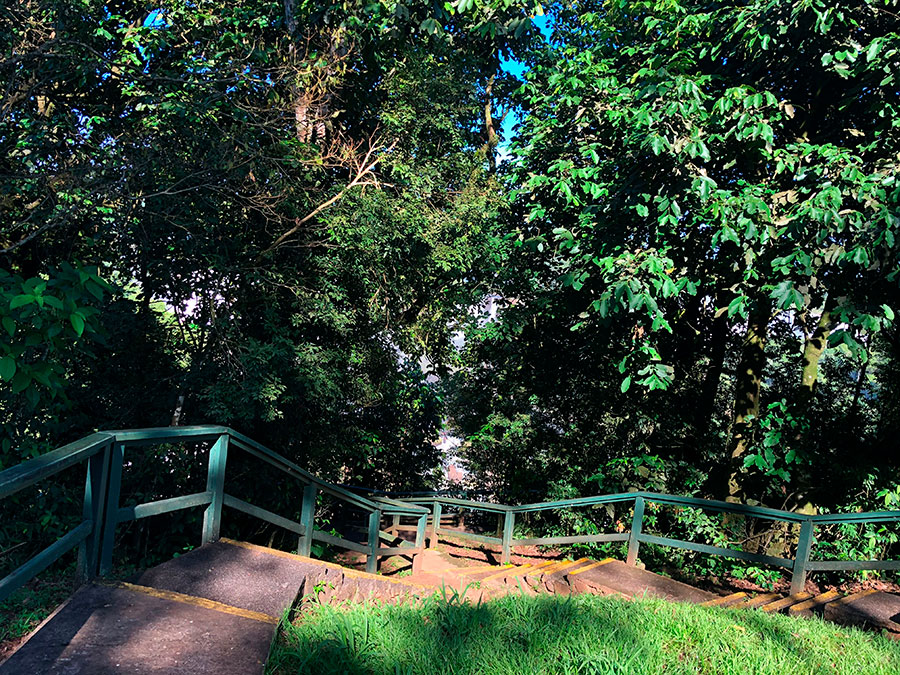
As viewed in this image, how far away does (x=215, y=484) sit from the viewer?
448 cm

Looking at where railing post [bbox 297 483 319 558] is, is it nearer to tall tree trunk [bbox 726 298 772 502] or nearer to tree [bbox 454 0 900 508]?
tree [bbox 454 0 900 508]

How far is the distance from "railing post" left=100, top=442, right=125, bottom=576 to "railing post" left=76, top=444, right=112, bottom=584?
0.06m

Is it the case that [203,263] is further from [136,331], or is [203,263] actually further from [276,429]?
[276,429]

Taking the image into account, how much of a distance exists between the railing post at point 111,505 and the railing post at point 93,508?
6 cm

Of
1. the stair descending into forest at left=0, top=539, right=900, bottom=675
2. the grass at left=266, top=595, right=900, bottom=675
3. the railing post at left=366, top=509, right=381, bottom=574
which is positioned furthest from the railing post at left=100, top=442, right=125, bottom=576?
the railing post at left=366, top=509, right=381, bottom=574

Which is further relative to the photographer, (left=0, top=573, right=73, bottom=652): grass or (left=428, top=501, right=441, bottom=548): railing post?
(left=428, top=501, right=441, bottom=548): railing post

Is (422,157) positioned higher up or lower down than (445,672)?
higher up

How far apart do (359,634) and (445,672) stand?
1.83 ft

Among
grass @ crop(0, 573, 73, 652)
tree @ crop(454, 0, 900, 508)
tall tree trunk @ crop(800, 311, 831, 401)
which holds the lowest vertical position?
grass @ crop(0, 573, 73, 652)

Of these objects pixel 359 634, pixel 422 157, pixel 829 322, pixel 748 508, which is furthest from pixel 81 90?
pixel 829 322

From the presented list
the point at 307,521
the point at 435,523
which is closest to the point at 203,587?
the point at 307,521

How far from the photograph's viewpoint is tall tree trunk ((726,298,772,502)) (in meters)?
9.78

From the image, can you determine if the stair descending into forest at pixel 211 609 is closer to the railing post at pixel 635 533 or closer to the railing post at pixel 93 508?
the railing post at pixel 93 508

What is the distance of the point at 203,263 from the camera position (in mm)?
8148
